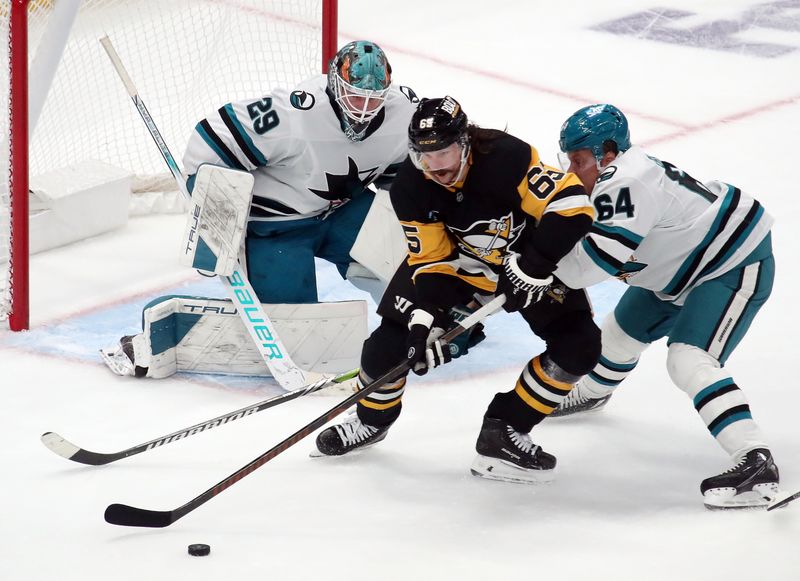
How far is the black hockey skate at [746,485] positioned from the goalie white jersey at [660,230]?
43 centimetres

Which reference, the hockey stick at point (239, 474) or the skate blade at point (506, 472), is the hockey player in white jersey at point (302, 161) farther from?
the skate blade at point (506, 472)

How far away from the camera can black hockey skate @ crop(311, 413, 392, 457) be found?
10.1 ft

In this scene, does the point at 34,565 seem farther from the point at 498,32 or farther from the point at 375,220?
the point at 498,32

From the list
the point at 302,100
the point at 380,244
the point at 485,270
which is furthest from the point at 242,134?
the point at 485,270

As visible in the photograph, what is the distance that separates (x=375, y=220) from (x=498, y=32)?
Answer: 3.43m

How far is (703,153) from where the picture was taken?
17.6 ft

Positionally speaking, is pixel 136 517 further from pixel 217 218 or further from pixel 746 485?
pixel 746 485

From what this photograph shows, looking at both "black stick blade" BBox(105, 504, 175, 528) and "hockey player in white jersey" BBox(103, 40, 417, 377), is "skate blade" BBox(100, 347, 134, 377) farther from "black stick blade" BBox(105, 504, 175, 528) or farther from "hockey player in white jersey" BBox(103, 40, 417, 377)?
"black stick blade" BBox(105, 504, 175, 528)

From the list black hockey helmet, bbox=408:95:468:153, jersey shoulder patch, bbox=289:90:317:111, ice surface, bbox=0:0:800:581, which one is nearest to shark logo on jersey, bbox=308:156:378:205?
jersey shoulder patch, bbox=289:90:317:111

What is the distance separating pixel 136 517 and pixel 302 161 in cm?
128

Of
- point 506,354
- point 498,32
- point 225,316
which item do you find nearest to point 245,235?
point 225,316

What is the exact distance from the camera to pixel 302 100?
3545mm

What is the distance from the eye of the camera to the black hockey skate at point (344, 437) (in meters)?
3.09

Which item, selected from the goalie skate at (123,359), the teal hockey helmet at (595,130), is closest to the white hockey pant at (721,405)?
the teal hockey helmet at (595,130)
